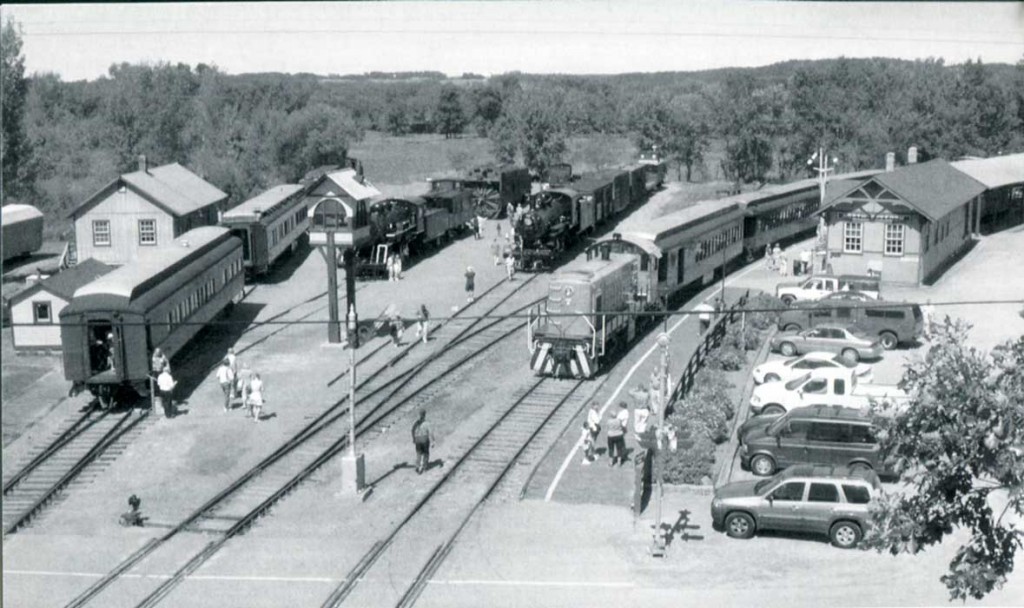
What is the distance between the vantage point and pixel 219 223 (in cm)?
4306

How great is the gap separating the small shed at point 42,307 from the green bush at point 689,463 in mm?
17231

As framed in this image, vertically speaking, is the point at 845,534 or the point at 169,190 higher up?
the point at 169,190

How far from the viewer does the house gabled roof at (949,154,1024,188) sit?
156ft

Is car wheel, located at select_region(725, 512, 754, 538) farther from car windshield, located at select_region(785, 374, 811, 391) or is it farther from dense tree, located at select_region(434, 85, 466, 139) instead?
dense tree, located at select_region(434, 85, 466, 139)

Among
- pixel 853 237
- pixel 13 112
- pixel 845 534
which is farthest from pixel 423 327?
pixel 845 534

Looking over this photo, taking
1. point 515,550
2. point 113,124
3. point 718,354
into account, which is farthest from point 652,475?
point 113,124

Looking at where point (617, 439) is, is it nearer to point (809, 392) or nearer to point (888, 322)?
point (809, 392)

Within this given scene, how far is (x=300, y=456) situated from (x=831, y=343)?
46.4ft

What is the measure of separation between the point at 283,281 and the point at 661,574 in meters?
28.5

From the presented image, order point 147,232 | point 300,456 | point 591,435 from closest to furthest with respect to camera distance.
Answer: point 591,435 < point 300,456 < point 147,232

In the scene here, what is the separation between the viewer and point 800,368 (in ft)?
87.2

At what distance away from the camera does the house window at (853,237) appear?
126 ft

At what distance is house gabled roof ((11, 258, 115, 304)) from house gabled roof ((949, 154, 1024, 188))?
1316 inches

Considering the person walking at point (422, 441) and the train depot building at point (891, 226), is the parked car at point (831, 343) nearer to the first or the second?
the train depot building at point (891, 226)
